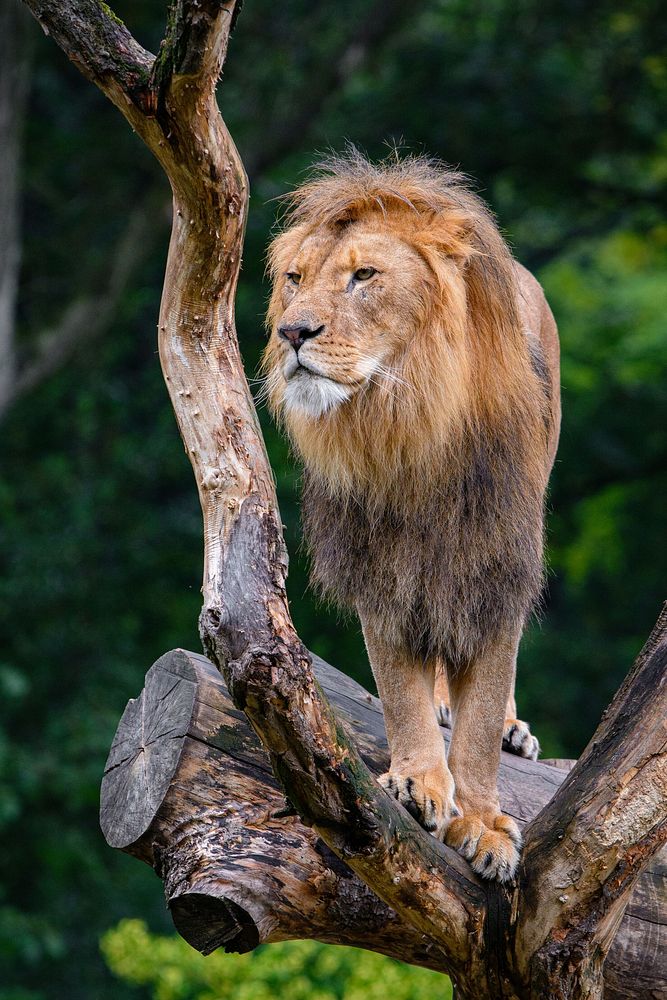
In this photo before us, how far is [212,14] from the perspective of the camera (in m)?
2.48

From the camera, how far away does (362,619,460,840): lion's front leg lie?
11.0 ft

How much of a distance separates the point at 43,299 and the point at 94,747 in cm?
318

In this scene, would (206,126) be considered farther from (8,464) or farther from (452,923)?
(8,464)

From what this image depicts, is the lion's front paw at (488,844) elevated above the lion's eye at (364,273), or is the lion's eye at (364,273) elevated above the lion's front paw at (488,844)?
the lion's eye at (364,273)

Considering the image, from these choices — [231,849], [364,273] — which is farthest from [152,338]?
[231,849]

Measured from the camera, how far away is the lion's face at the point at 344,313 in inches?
124

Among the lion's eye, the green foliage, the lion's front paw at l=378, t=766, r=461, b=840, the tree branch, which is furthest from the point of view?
Result: the green foliage

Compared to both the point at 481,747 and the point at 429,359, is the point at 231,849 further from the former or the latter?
the point at 429,359

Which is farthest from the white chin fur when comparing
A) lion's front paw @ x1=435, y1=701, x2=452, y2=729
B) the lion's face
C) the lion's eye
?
lion's front paw @ x1=435, y1=701, x2=452, y2=729

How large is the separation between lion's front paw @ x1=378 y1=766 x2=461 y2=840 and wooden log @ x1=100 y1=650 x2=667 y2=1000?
220mm

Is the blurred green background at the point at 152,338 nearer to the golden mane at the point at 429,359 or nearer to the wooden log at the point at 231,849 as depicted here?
the golden mane at the point at 429,359

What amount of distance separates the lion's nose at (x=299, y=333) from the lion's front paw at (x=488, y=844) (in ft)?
4.05

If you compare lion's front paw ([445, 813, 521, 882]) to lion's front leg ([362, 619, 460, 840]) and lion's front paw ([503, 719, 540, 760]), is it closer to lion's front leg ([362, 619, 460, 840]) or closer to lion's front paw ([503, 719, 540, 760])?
lion's front leg ([362, 619, 460, 840])

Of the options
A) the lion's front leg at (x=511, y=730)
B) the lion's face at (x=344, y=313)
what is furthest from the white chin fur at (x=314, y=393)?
the lion's front leg at (x=511, y=730)
